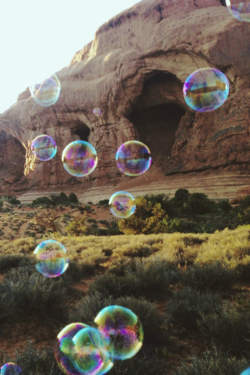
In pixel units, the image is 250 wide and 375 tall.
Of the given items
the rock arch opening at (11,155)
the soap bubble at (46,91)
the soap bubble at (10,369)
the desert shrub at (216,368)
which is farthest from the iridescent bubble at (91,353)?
the rock arch opening at (11,155)

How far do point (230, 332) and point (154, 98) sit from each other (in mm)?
43166

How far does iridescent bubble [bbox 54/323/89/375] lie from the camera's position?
2.18 meters

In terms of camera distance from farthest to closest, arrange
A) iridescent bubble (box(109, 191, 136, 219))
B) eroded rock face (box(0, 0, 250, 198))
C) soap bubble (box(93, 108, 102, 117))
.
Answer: soap bubble (box(93, 108, 102, 117))
eroded rock face (box(0, 0, 250, 198))
iridescent bubble (box(109, 191, 136, 219))

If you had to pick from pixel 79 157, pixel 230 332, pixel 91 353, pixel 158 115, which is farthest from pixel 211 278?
Answer: pixel 158 115

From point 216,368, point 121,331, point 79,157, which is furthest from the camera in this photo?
point 79,157

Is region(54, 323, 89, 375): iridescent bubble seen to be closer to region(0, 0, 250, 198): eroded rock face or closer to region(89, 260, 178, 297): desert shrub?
region(89, 260, 178, 297): desert shrub

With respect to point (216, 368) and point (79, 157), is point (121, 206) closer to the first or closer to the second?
point (79, 157)

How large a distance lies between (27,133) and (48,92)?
17.5m

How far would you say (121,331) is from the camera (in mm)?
2668

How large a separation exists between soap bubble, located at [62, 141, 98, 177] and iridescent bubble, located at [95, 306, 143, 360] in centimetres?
→ 948

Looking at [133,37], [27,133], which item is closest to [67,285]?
[133,37]

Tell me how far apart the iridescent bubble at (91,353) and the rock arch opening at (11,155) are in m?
70.0

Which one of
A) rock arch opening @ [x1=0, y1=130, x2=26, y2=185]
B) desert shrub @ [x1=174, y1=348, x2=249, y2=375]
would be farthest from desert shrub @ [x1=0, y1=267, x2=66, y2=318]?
rock arch opening @ [x1=0, y1=130, x2=26, y2=185]

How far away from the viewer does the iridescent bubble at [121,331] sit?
8.09 ft
